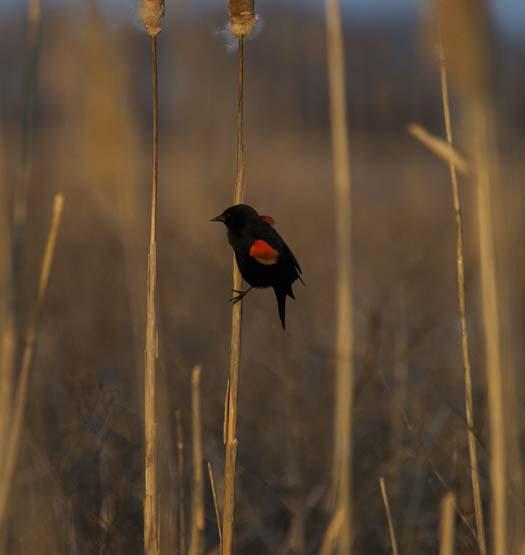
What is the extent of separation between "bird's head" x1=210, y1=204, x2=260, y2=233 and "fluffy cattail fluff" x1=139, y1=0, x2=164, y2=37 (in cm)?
19

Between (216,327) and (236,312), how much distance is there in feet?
5.71

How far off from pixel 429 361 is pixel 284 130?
1.75 metres

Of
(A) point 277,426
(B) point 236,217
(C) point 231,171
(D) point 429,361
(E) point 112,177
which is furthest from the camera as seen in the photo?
(C) point 231,171

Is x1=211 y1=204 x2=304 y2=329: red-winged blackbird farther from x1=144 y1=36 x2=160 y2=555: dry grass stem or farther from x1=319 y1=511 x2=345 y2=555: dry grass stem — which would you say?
x1=319 y1=511 x2=345 y2=555: dry grass stem

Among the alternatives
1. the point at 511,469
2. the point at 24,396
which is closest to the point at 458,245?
the point at 511,469

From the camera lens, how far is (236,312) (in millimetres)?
856

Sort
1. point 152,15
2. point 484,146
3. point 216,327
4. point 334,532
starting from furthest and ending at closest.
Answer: point 216,327 → point 334,532 → point 152,15 → point 484,146

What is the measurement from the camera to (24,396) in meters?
0.90

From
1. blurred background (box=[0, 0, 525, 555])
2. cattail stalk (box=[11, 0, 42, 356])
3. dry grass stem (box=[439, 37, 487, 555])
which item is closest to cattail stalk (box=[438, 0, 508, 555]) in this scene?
blurred background (box=[0, 0, 525, 555])

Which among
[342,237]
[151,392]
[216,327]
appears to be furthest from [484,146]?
[216,327]

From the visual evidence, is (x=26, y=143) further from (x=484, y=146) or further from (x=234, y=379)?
(x=484, y=146)

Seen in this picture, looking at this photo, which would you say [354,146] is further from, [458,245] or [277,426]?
[458,245]

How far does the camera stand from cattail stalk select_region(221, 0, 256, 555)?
80 centimetres

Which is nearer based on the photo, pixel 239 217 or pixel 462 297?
pixel 239 217
